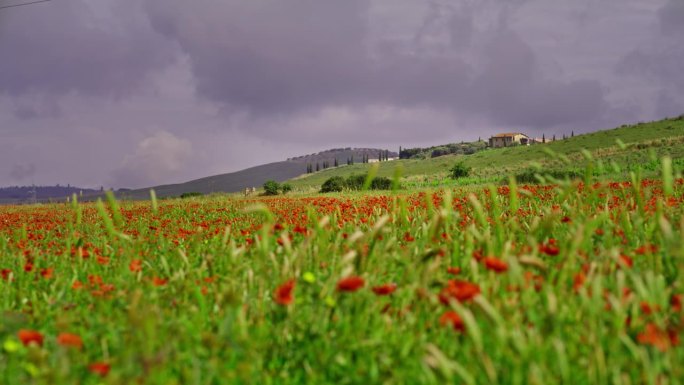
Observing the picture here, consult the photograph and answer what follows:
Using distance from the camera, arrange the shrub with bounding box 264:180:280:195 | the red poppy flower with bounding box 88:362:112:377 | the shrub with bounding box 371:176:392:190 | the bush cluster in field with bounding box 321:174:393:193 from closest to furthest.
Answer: the red poppy flower with bounding box 88:362:112:377, the bush cluster in field with bounding box 321:174:393:193, the shrub with bounding box 371:176:392:190, the shrub with bounding box 264:180:280:195

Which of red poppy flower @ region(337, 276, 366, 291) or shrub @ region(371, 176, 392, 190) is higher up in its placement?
shrub @ region(371, 176, 392, 190)

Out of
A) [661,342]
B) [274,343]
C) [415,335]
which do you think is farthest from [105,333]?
[661,342]

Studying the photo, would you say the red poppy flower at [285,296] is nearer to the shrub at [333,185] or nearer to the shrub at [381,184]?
the shrub at [333,185]

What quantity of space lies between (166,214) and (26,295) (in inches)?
417

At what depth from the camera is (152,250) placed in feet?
20.6

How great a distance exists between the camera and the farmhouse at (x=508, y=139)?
161462 millimetres

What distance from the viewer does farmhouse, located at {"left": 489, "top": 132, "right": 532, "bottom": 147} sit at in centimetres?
16146

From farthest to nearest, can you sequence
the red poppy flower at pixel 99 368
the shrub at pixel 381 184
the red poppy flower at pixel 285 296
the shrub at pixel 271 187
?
the shrub at pixel 271 187, the shrub at pixel 381 184, the red poppy flower at pixel 285 296, the red poppy flower at pixel 99 368

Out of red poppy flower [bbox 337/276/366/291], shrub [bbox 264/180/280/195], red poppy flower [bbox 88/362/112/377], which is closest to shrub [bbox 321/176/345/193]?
shrub [bbox 264/180/280/195]

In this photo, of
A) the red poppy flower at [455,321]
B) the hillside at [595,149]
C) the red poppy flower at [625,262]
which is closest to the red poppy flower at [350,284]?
the red poppy flower at [455,321]

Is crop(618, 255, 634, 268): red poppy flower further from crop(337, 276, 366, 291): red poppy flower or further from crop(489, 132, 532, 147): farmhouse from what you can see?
crop(489, 132, 532, 147): farmhouse

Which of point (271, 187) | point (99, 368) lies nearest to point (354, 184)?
point (271, 187)

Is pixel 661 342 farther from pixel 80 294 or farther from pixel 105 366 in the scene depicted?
pixel 80 294

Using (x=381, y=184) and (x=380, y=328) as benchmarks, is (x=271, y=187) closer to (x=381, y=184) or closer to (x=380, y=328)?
(x=381, y=184)
